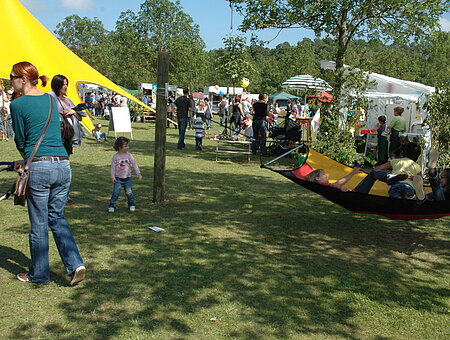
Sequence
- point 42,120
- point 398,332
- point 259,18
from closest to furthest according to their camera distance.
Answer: point 398,332, point 42,120, point 259,18

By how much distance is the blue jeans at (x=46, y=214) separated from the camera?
4.20 metres

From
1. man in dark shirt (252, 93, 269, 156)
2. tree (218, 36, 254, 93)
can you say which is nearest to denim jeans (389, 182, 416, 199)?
man in dark shirt (252, 93, 269, 156)

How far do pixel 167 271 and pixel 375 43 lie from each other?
10782mm

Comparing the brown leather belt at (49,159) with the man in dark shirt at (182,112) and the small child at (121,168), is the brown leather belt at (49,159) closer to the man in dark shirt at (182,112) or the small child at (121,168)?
A: the small child at (121,168)

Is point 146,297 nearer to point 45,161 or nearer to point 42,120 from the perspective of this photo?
point 45,161

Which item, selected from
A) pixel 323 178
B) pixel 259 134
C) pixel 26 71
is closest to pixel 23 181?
pixel 26 71

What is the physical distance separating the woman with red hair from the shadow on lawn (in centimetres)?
40

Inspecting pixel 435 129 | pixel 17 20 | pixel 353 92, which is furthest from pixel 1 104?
pixel 435 129

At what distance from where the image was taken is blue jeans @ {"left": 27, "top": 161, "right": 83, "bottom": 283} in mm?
4203

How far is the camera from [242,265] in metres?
5.21

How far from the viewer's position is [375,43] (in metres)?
13.5

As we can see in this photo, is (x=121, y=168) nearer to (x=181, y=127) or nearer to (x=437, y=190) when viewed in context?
(x=437, y=190)

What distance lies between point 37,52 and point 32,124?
535 centimetres

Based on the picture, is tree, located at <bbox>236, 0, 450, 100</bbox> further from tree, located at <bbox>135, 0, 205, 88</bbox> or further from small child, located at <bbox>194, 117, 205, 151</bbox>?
tree, located at <bbox>135, 0, 205, 88</bbox>
